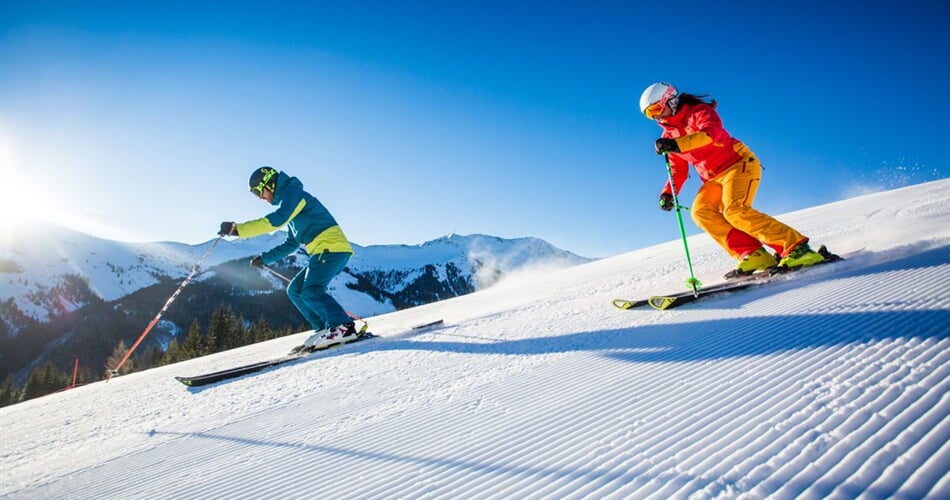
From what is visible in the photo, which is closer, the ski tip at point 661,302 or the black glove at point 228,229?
the ski tip at point 661,302

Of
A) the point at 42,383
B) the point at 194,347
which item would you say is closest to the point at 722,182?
the point at 194,347

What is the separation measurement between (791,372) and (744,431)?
2.27ft

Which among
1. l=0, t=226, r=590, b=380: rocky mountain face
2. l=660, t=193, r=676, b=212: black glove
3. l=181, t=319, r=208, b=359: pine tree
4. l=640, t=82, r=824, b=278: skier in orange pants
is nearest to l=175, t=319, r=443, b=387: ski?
l=660, t=193, r=676, b=212: black glove

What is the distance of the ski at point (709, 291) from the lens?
13.6ft

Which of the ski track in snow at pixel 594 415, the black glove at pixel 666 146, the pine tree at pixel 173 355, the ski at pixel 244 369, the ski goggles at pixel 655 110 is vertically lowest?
the pine tree at pixel 173 355

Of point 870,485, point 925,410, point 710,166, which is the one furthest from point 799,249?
point 870,485

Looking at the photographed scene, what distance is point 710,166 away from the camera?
16.2ft

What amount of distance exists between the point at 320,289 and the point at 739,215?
525 centimetres

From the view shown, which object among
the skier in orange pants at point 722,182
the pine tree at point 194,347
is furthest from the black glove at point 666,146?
the pine tree at point 194,347

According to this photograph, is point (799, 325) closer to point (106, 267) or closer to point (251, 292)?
point (251, 292)

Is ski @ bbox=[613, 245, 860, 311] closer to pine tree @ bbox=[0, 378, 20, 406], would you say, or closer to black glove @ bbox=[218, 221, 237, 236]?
black glove @ bbox=[218, 221, 237, 236]

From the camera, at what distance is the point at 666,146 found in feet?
14.6

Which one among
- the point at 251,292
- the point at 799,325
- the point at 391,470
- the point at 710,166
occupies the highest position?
the point at 251,292

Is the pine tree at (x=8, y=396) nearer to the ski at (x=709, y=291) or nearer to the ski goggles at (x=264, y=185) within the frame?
the ski goggles at (x=264, y=185)
